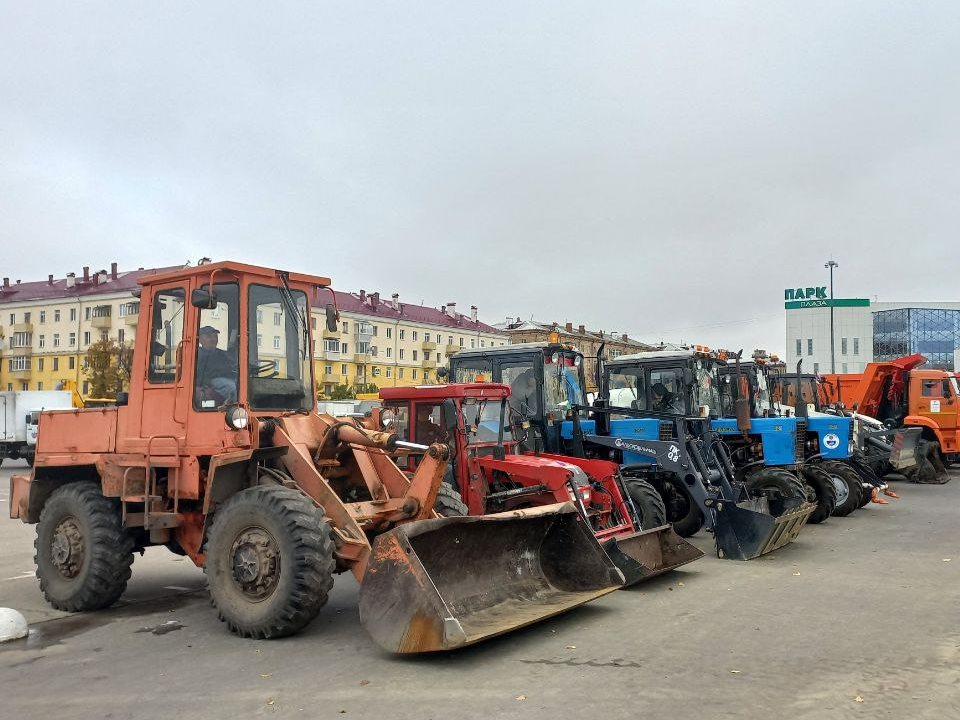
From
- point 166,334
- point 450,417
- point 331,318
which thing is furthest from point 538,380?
point 166,334

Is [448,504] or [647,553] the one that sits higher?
[448,504]

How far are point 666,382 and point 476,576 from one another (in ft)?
25.9

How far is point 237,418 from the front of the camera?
656 centimetres

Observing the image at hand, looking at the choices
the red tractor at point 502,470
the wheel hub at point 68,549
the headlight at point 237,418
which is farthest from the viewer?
the red tractor at point 502,470

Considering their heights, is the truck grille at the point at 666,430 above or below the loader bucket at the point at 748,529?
above

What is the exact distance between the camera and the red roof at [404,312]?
75.9 m

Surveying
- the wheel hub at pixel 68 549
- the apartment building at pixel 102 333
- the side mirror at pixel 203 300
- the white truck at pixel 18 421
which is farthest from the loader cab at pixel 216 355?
the apartment building at pixel 102 333

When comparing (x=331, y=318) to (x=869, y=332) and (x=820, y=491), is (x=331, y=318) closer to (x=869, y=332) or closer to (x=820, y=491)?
(x=820, y=491)

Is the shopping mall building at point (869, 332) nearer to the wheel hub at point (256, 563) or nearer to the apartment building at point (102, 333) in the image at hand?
the apartment building at point (102, 333)

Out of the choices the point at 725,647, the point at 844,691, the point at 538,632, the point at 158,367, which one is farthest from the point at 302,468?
the point at 844,691

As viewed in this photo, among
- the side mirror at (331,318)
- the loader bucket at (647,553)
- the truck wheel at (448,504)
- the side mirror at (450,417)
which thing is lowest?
the loader bucket at (647,553)

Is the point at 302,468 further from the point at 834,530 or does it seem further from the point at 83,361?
the point at 83,361

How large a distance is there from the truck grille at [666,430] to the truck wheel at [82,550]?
7.68 meters

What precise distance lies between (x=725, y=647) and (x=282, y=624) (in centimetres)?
333
